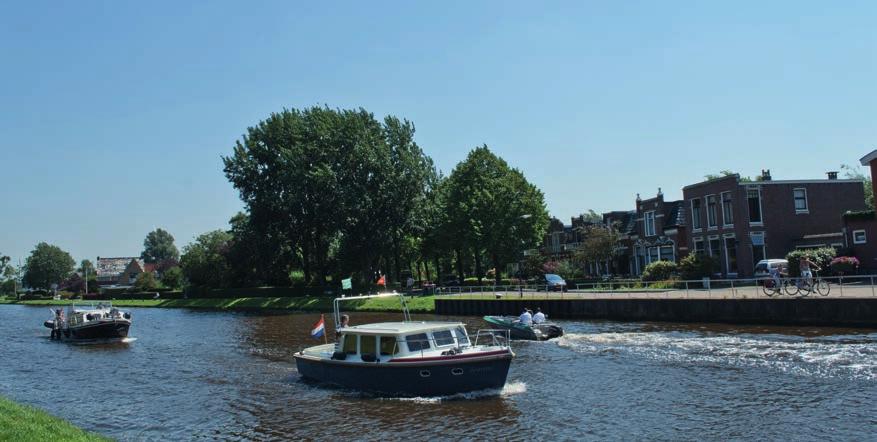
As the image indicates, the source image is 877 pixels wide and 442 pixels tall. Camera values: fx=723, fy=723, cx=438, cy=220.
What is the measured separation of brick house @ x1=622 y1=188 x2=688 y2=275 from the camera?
225 ft

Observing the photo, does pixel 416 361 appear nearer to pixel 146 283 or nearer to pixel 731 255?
pixel 731 255

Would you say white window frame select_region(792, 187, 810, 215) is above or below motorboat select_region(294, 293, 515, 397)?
above

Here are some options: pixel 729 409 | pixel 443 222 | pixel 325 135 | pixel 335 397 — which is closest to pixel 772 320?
pixel 729 409

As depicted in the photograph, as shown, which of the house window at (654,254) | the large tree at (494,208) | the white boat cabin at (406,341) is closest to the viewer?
the white boat cabin at (406,341)

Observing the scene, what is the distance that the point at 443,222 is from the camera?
80.2 metres

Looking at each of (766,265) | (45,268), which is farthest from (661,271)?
(45,268)

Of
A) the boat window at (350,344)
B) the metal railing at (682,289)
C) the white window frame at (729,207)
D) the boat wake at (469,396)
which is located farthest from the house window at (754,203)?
the boat window at (350,344)

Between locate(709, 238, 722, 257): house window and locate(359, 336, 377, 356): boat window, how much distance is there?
4410 cm

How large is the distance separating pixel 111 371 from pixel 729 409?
28804 mm

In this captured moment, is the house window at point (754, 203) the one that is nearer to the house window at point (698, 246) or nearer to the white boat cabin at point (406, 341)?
the house window at point (698, 246)

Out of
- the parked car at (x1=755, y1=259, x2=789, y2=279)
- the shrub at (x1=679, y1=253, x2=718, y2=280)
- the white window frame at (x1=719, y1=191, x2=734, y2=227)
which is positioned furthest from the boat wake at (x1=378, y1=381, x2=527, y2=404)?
the white window frame at (x1=719, y1=191, x2=734, y2=227)

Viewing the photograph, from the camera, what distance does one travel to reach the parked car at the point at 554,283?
59869 mm

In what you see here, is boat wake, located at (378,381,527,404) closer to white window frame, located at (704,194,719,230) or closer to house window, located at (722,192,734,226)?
house window, located at (722,192,734,226)

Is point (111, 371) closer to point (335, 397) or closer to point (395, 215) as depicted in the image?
point (335, 397)
